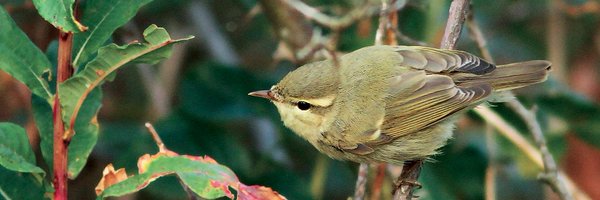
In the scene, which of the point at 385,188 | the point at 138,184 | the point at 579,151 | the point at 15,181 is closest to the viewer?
the point at 138,184

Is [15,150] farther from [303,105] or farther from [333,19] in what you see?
[333,19]

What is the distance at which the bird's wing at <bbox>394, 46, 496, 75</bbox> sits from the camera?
314 cm

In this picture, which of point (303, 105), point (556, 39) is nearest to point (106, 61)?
point (303, 105)

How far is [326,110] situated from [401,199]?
0.63m

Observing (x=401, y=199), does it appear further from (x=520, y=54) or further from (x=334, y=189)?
(x=520, y=54)

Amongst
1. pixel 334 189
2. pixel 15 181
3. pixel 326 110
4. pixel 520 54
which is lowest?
pixel 334 189

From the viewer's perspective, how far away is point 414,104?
10.7 feet

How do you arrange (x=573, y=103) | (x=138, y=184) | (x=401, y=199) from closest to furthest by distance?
(x=138, y=184) → (x=401, y=199) → (x=573, y=103)

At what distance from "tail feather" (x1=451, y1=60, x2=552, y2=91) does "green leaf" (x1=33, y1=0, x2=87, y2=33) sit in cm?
174

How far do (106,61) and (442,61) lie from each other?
1516mm

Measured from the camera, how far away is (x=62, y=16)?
1.92 m

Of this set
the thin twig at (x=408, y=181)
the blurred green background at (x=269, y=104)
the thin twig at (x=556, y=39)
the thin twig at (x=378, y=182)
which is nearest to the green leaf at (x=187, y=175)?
the thin twig at (x=408, y=181)

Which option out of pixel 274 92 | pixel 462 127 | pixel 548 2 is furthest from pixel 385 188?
pixel 548 2

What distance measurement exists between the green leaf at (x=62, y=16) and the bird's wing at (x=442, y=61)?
158 centimetres
